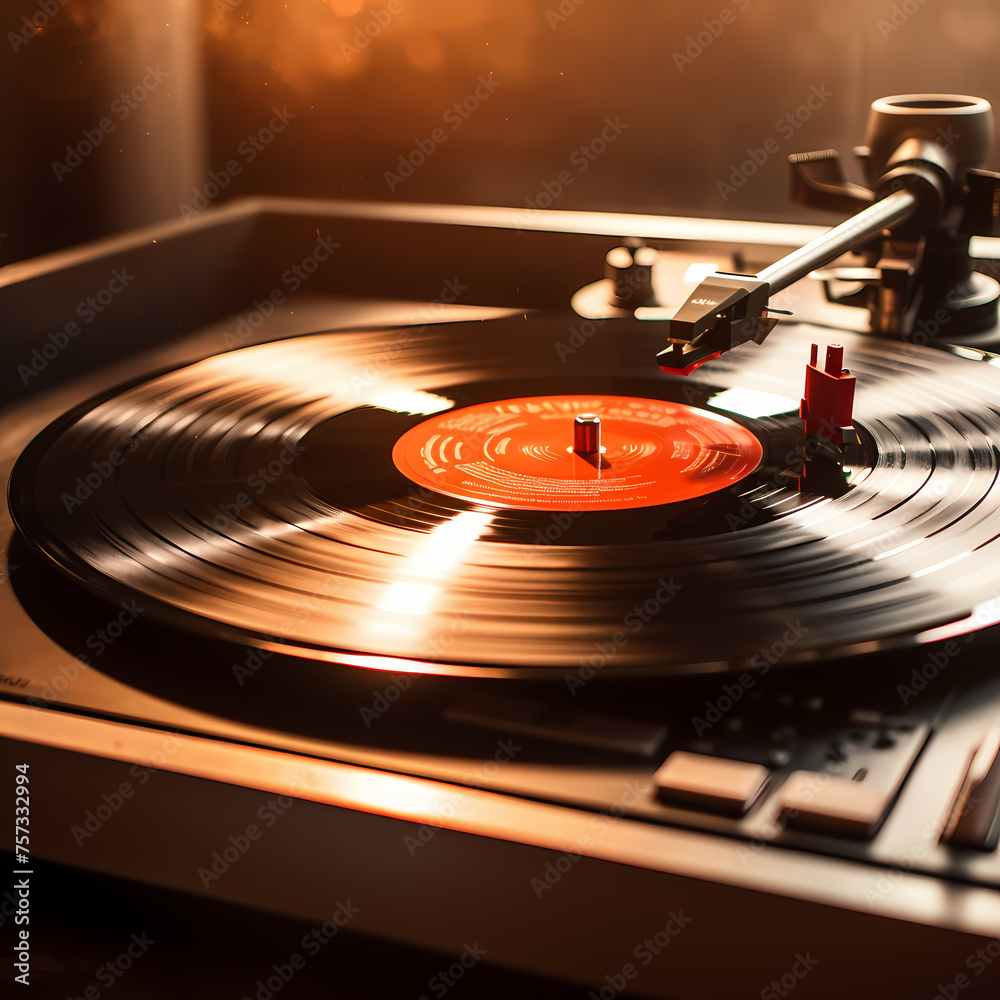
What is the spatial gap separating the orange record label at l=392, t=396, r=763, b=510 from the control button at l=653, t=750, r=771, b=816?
0.37 metres

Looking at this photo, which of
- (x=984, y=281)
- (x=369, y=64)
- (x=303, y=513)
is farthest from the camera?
(x=369, y=64)

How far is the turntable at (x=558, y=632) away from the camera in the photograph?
529 millimetres

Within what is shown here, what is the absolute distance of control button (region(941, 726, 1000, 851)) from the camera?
513 mm

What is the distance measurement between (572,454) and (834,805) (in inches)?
22.5

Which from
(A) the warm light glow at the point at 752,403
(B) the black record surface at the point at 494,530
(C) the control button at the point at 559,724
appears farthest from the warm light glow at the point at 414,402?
(C) the control button at the point at 559,724

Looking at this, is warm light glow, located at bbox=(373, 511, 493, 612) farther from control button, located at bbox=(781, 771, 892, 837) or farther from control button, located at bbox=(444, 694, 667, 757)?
control button, located at bbox=(781, 771, 892, 837)

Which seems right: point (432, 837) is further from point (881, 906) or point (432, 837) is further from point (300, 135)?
point (300, 135)

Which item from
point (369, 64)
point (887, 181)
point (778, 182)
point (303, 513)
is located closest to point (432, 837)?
point (303, 513)

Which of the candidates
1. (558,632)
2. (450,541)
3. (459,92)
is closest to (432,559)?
(450,541)

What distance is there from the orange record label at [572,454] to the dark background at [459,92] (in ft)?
2.42

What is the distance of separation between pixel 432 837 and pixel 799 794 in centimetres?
17

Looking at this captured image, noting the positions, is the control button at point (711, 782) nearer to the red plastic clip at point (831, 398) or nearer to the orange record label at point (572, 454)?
the orange record label at point (572, 454)

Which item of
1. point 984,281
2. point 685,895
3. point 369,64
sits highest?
point 369,64

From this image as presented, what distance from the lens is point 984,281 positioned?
1.41 m
